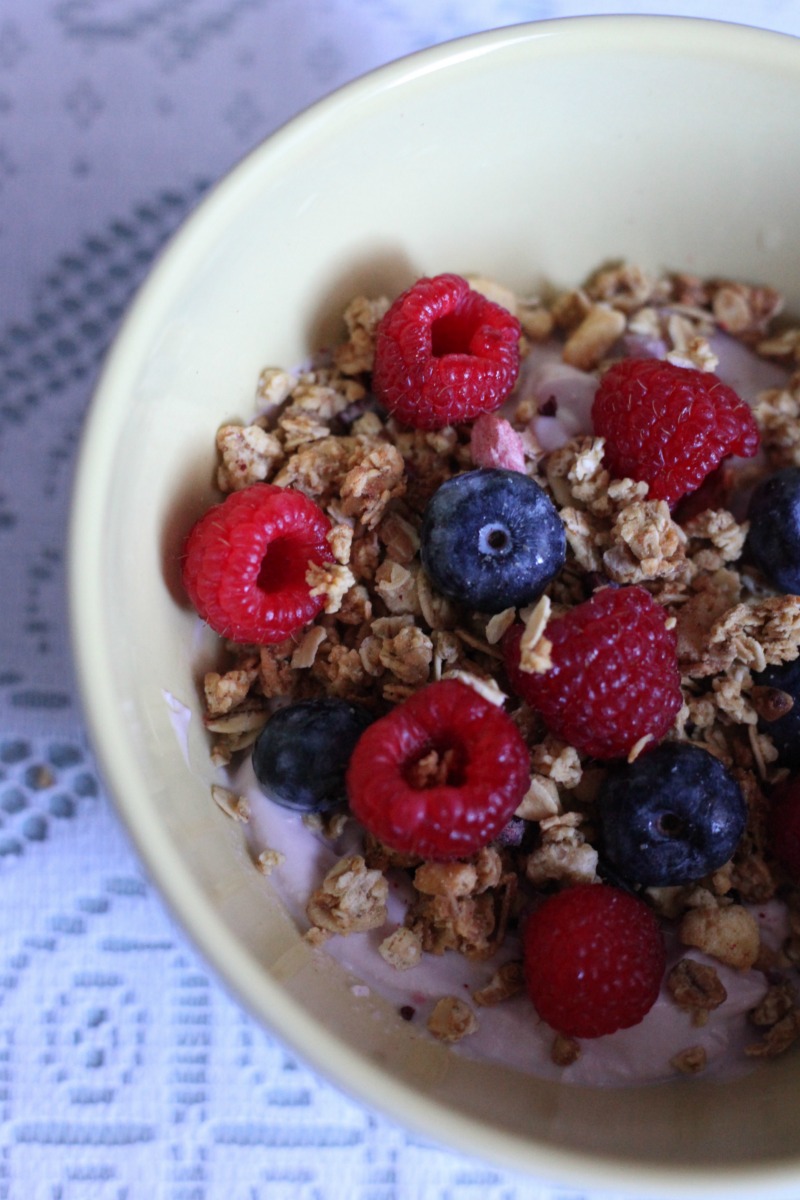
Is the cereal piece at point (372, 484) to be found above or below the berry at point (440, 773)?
above

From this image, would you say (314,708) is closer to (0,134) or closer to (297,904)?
(297,904)

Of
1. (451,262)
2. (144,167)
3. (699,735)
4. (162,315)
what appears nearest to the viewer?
(162,315)

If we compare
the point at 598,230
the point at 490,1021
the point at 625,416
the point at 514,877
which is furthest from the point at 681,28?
the point at 490,1021

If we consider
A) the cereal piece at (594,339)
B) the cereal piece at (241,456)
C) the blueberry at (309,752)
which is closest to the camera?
the blueberry at (309,752)

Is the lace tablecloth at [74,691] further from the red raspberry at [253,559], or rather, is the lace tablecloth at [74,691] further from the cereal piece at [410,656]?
the cereal piece at [410,656]

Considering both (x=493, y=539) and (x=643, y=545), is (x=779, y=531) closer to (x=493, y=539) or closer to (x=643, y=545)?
(x=643, y=545)

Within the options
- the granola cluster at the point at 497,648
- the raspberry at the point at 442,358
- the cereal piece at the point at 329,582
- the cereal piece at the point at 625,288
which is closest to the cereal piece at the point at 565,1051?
the granola cluster at the point at 497,648

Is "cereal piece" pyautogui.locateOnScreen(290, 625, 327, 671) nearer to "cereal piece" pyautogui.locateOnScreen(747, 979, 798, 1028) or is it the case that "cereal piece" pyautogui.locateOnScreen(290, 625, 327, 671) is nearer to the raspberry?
the raspberry

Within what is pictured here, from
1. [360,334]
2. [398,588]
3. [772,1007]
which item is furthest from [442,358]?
[772,1007]
